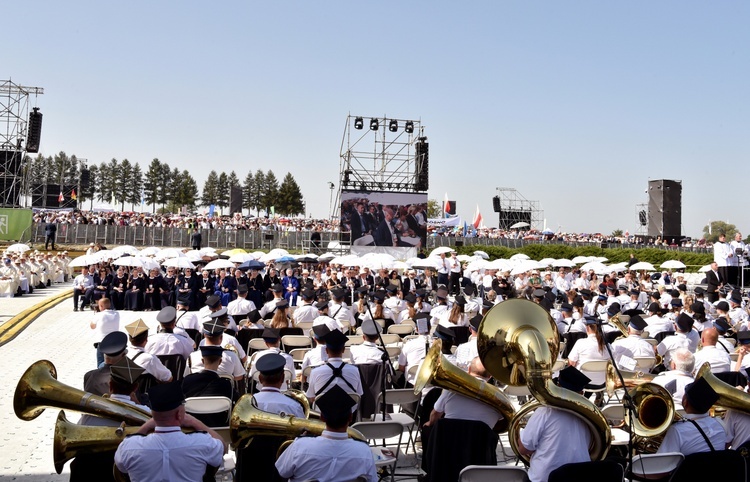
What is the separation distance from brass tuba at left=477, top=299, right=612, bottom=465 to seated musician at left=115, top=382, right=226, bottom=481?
2.30 meters

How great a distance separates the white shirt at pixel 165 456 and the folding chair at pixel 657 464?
123 inches

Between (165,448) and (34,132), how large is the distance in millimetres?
49924

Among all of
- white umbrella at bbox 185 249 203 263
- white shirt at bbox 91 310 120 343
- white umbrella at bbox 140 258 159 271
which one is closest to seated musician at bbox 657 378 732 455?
white shirt at bbox 91 310 120 343

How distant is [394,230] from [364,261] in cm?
1187

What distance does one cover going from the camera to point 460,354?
27.3ft

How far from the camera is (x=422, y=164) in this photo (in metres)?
38.7

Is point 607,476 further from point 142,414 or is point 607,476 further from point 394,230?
point 394,230

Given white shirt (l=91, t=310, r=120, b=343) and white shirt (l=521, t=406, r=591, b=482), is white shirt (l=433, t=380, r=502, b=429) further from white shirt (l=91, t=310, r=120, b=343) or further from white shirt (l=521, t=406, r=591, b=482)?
Result: white shirt (l=91, t=310, r=120, b=343)

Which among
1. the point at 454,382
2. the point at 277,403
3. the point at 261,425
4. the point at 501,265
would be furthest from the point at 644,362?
the point at 501,265

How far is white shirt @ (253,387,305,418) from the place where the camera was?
540 cm

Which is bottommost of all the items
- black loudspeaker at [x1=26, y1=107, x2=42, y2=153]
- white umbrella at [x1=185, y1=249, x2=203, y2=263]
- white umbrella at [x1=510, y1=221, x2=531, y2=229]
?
white umbrella at [x1=185, y1=249, x2=203, y2=263]

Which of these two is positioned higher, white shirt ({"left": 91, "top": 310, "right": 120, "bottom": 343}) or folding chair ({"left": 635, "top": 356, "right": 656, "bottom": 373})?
white shirt ({"left": 91, "top": 310, "right": 120, "bottom": 343})

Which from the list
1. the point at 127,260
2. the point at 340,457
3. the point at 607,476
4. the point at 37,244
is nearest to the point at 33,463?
the point at 340,457

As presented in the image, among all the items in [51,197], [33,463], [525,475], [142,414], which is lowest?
[33,463]
